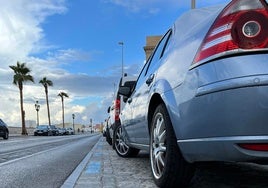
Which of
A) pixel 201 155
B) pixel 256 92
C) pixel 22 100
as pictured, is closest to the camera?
pixel 256 92

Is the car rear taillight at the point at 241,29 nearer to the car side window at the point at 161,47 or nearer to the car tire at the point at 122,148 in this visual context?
the car side window at the point at 161,47

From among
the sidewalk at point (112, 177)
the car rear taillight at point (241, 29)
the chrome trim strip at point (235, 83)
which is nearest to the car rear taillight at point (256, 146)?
the chrome trim strip at point (235, 83)

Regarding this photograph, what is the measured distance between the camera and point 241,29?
10.2 ft

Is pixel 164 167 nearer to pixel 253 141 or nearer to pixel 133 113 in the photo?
pixel 253 141

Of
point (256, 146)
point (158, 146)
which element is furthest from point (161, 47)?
point (256, 146)

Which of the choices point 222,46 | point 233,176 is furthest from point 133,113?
point 222,46

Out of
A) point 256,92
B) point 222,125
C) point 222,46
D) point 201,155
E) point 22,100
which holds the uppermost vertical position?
point 22,100

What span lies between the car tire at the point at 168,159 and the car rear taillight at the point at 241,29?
100cm

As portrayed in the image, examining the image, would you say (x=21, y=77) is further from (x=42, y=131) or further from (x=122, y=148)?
(x=122, y=148)

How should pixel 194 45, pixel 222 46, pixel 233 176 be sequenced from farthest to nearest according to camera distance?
pixel 233 176 < pixel 194 45 < pixel 222 46

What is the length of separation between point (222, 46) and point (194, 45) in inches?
20.6

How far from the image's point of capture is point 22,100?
58.4m

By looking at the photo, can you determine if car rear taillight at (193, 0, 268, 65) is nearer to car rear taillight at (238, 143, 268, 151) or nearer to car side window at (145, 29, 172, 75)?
car rear taillight at (238, 143, 268, 151)

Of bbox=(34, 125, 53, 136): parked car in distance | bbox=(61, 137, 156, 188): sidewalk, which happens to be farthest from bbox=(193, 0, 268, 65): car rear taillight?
bbox=(34, 125, 53, 136): parked car in distance
